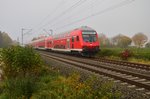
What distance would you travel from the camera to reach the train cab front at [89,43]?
84.2 feet

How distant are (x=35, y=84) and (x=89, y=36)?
18.4 metres

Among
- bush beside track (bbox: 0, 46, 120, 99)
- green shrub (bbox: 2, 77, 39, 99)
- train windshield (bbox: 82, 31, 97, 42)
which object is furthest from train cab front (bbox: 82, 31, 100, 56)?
green shrub (bbox: 2, 77, 39, 99)

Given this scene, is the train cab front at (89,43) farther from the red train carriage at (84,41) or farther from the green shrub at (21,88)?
the green shrub at (21,88)

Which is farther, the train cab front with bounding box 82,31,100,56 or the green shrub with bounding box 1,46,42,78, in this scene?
the train cab front with bounding box 82,31,100,56

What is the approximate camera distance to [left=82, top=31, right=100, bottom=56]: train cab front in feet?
84.2

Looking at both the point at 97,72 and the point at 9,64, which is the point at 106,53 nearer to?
the point at 97,72

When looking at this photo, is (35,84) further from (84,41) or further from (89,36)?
(89,36)

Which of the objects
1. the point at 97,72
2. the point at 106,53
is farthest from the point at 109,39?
the point at 97,72

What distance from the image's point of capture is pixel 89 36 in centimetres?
2688

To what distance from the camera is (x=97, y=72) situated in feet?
45.2

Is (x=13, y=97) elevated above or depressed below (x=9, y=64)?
below

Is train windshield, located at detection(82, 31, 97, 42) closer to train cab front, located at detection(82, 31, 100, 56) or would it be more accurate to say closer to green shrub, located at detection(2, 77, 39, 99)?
train cab front, located at detection(82, 31, 100, 56)

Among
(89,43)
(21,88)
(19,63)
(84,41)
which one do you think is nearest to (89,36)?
(89,43)

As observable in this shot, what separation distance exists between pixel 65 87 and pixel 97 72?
19.0 ft
